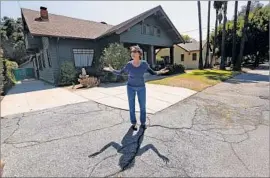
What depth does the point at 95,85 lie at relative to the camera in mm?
10547

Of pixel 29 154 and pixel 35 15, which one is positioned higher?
pixel 35 15

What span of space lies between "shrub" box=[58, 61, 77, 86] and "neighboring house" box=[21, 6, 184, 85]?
0.52 meters

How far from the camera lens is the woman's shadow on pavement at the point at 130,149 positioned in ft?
9.85

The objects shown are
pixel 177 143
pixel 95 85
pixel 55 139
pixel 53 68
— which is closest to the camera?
pixel 177 143

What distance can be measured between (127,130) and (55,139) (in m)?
1.53

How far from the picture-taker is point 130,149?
3.40 meters

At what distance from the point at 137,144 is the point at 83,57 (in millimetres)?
12227

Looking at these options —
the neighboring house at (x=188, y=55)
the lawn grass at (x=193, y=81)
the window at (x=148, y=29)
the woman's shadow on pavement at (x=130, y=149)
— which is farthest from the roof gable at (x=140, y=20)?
the neighboring house at (x=188, y=55)

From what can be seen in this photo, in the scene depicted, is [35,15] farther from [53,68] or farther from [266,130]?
[266,130]

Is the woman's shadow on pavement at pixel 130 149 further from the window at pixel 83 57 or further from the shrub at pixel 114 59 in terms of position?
the window at pixel 83 57

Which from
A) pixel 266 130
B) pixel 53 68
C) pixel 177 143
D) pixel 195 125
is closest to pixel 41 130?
pixel 177 143

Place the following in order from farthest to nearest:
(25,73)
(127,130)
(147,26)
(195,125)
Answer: (25,73)
(147,26)
(195,125)
(127,130)

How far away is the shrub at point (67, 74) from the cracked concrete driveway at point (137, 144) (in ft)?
22.9

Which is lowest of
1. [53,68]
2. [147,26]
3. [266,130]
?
[266,130]
